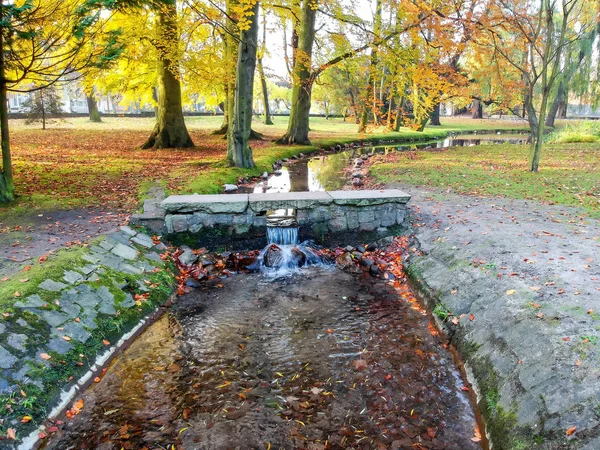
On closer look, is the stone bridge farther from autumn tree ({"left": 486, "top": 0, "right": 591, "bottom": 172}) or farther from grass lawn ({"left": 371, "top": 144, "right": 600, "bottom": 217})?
autumn tree ({"left": 486, "top": 0, "right": 591, "bottom": 172})

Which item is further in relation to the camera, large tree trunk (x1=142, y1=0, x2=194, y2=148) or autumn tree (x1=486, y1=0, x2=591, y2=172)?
large tree trunk (x1=142, y1=0, x2=194, y2=148)

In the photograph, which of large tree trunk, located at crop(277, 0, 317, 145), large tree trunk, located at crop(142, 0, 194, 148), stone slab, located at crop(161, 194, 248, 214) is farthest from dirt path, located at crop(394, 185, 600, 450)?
large tree trunk, located at crop(277, 0, 317, 145)

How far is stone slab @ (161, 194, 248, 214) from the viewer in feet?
25.1

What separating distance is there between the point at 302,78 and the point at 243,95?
8.23 m

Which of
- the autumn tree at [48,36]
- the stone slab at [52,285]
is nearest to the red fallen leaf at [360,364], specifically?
the stone slab at [52,285]

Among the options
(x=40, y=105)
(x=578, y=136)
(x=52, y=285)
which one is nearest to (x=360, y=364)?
(x=52, y=285)

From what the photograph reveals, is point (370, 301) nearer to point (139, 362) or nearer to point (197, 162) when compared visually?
point (139, 362)

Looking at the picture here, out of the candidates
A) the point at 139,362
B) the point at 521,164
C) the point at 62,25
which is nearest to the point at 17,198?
the point at 62,25

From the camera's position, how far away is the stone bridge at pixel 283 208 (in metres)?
7.77

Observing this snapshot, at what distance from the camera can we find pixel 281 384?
168 inches

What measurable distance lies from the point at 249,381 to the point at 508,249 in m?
4.11

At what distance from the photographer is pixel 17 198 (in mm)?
8758

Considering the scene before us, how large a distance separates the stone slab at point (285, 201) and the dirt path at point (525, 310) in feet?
6.00

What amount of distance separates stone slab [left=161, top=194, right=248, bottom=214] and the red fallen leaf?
4.01 m
